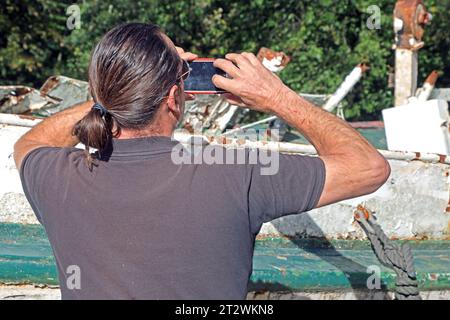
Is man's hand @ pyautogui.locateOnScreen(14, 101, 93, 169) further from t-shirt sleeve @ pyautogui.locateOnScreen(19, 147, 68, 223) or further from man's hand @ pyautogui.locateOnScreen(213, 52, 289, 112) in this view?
man's hand @ pyautogui.locateOnScreen(213, 52, 289, 112)

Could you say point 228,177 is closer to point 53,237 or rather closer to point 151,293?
point 151,293

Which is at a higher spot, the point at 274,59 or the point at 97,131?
the point at 274,59

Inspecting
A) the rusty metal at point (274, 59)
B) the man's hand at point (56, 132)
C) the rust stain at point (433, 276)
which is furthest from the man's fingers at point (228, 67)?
the rusty metal at point (274, 59)

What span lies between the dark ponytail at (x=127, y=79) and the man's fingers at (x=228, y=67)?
0.14 meters

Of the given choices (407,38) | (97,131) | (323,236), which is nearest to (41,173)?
(97,131)

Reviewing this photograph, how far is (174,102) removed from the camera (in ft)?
5.70

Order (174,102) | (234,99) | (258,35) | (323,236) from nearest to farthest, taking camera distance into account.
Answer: (174,102) → (234,99) → (323,236) → (258,35)

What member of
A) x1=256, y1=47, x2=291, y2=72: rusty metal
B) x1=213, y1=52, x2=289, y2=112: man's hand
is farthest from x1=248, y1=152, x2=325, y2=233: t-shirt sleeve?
x1=256, y1=47, x2=291, y2=72: rusty metal

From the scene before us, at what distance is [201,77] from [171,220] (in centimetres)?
47

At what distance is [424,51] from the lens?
396 inches

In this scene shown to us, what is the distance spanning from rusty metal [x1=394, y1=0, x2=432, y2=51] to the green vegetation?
13.4ft

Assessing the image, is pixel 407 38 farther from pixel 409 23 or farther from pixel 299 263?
pixel 299 263

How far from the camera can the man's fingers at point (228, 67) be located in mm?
1805

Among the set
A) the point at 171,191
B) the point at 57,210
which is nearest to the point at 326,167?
the point at 171,191
